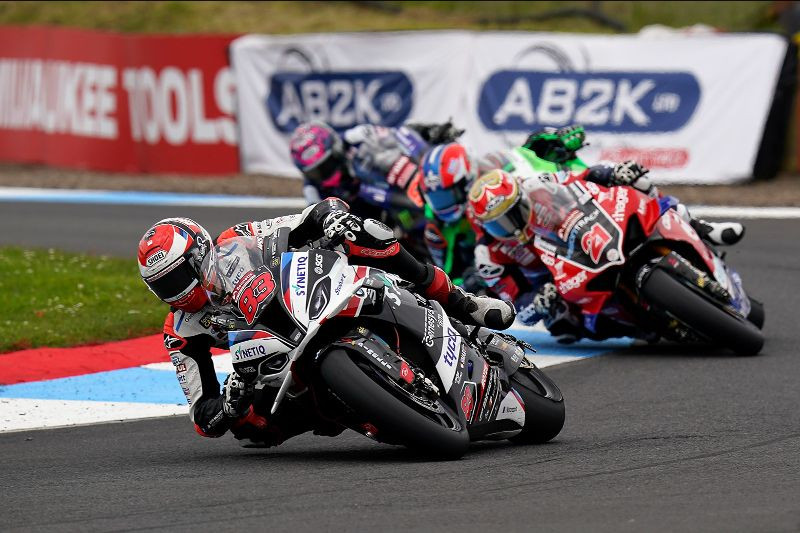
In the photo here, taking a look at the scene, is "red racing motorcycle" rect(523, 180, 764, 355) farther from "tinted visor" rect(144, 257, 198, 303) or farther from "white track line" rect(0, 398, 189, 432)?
"tinted visor" rect(144, 257, 198, 303)

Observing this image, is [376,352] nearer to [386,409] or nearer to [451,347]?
[386,409]

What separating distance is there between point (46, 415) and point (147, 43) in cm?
1503

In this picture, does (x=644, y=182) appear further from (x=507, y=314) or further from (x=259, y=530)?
(x=259, y=530)

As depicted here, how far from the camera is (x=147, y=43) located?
74.2 feet

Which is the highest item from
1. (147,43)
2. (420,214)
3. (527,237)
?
(527,237)

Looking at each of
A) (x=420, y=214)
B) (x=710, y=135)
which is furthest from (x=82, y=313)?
(x=710, y=135)

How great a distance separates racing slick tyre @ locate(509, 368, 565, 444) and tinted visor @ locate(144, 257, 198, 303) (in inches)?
62.1

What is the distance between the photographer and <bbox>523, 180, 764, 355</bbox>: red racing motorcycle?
356 inches

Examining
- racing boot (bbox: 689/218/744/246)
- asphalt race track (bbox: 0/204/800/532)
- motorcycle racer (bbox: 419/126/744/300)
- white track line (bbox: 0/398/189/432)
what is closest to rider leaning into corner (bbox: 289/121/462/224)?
motorcycle racer (bbox: 419/126/744/300)

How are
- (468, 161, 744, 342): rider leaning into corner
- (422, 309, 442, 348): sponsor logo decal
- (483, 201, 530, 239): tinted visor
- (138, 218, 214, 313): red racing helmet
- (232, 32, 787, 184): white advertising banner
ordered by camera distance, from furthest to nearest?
(232, 32, 787, 184): white advertising banner → (483, 201, 530, 239): tinted visor → (468, 161, 744, 342): rider leaning into corner → (138, 218, 214, 313): red racing helmet → (422, 309, 442, 348): sponsor logo decal

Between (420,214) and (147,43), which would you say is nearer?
(420,214)

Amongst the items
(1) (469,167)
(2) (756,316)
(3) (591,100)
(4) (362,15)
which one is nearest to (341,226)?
(2) (756,316)

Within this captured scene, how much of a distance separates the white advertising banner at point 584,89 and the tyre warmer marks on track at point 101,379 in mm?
8023

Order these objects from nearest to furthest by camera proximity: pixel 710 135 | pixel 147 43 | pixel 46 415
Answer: pixel 46 415 < pixel 710 135 < pixel 147 43
